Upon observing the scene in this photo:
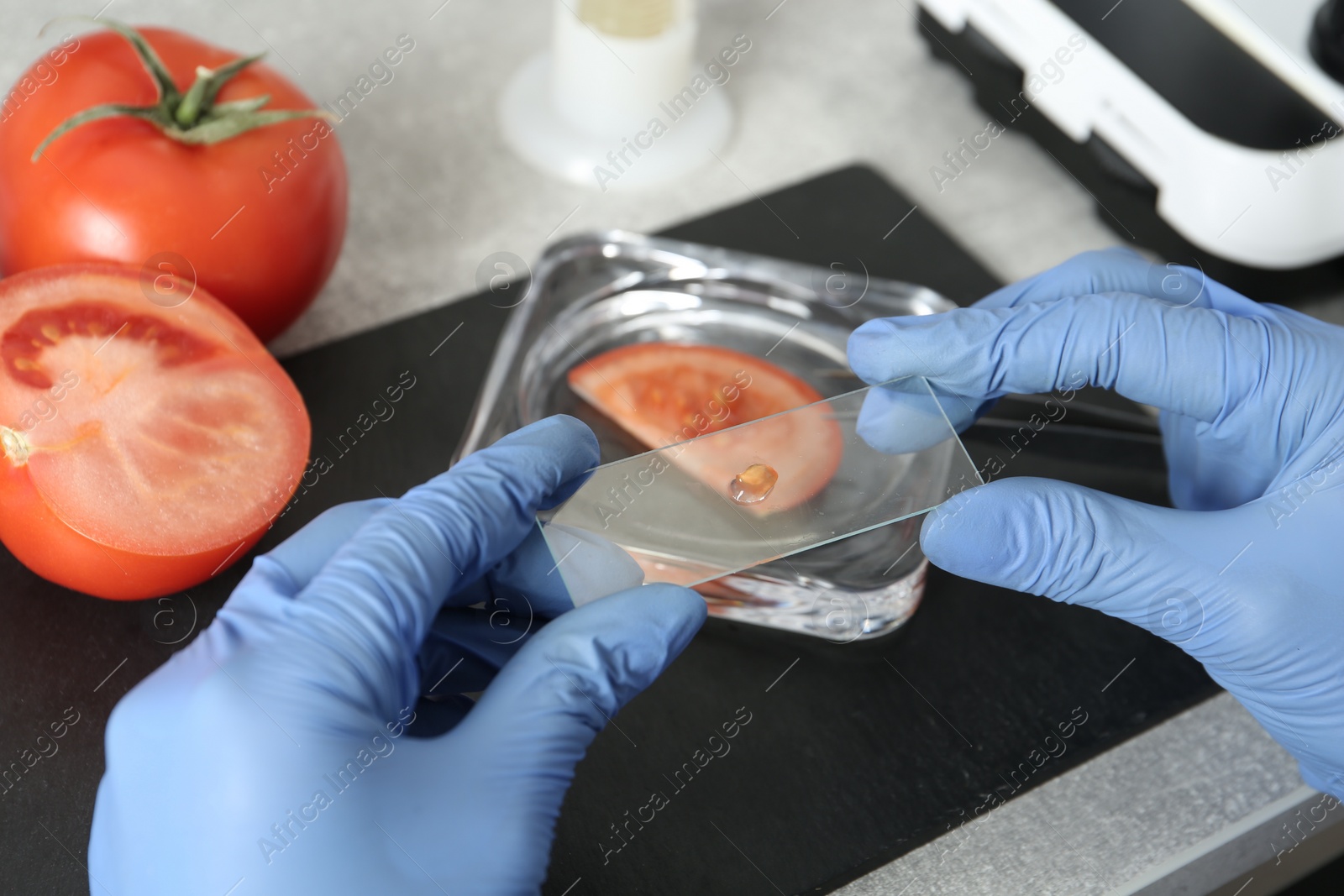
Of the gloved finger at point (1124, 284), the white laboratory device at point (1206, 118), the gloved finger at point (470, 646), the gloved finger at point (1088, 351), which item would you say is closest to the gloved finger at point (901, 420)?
the gloved finger at point (1088, 351)

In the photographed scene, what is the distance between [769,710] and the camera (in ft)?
2.56

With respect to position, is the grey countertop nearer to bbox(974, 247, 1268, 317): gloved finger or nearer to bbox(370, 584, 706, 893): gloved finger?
bbox(974, 247, 1268, 317): gloved finger

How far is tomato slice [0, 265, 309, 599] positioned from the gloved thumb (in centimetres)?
44

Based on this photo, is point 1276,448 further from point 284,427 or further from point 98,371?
point 98,371

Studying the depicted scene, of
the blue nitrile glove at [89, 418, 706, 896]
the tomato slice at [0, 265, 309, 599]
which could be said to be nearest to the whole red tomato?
the tomato slice at [0, 265, 309, 599]

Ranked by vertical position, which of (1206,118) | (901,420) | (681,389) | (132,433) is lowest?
(132,433)

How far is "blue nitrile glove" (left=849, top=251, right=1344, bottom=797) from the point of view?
695 millimetres

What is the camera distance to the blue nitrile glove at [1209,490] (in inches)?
27.4

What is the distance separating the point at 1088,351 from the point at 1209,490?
0.17 metres

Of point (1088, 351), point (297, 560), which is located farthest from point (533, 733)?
point (1088, 351)

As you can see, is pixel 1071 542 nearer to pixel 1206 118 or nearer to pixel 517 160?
pixel 1206 118

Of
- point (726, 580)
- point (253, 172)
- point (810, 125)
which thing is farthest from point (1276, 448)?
point (253, 172)

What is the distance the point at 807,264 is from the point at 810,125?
0.80 feet

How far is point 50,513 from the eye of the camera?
2.29ft
